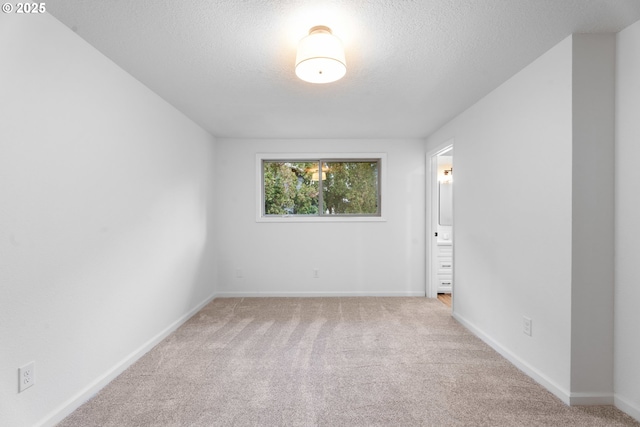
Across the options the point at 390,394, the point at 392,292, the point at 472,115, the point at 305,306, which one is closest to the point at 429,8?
the point at 472,115

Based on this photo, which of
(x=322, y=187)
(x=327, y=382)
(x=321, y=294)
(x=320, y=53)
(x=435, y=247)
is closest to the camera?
(x=320, y=53)

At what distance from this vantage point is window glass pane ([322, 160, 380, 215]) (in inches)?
185

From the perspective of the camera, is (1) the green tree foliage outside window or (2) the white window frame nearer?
(2) the white window frame

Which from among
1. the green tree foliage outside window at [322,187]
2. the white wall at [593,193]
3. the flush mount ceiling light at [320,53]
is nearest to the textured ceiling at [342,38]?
the flush mount ceiling light at [320,53]

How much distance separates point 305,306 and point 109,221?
254 cm

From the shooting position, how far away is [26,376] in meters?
1.59

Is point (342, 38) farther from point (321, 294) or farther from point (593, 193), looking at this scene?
point (321, 294)

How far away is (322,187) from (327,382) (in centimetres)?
296

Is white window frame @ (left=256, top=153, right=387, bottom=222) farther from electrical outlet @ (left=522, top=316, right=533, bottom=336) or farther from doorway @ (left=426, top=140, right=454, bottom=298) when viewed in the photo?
electrical outlet @ (left=522, top=316, right=533, bottom=336)

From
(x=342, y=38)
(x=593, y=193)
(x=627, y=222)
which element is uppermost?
(x=342, y=38)

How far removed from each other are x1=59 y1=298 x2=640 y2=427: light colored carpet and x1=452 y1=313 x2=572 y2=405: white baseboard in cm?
4

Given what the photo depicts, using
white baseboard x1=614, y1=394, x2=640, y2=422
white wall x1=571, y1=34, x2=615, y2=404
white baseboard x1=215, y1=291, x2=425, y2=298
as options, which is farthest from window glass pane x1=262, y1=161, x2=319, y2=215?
white baseboard x1=614, y1=394, x2=640, y2=422

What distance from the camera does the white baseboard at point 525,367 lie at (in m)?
2.01

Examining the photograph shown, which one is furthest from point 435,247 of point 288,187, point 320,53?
point 320,53
